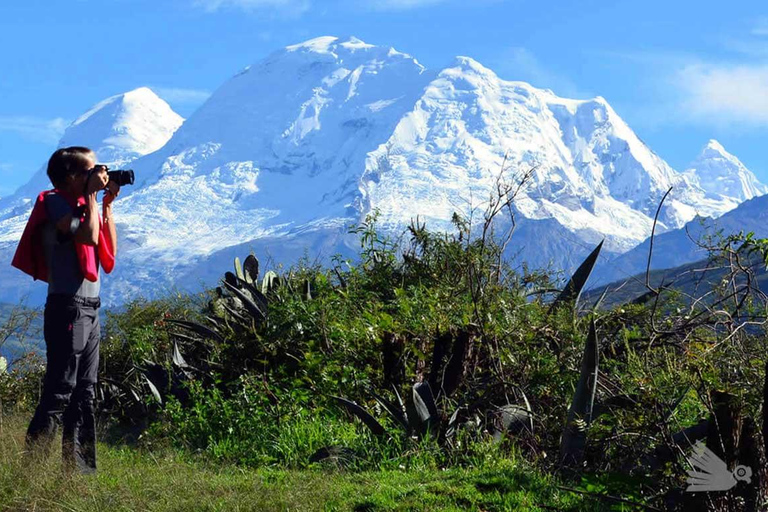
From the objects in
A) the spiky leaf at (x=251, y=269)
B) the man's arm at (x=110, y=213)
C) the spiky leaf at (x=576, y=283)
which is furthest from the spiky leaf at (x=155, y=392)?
the spiky leaf at (x=576, y=283)

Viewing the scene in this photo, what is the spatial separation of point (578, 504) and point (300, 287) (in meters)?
A: 6.50

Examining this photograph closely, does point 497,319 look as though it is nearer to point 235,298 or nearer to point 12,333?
point 235,298

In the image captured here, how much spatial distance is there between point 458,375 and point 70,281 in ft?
10.4

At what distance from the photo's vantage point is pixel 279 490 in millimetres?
6090

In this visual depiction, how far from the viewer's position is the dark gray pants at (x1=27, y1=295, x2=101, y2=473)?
255 inches

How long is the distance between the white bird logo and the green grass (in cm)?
68

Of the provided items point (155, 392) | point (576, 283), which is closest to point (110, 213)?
point (155, 392)

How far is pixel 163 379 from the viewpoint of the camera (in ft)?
32.4

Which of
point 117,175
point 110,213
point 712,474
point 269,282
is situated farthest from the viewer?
point 269,282

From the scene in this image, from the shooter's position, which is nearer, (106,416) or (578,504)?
(578,504)

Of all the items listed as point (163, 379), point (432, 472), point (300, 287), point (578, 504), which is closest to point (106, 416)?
point (163, 379)

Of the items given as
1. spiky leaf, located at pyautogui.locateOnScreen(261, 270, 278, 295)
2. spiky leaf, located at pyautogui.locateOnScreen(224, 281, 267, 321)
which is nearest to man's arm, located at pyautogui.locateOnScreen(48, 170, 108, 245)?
spiky leaf, located at pyautogui.locateOnScreen(224, 281, 267, 321)

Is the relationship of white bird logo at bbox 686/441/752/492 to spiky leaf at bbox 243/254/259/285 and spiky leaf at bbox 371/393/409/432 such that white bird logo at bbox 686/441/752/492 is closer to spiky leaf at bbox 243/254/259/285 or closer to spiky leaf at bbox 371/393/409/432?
spiky leaf at bbox 371/393/409/432

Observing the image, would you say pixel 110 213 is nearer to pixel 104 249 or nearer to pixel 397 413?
pixel 104 249
